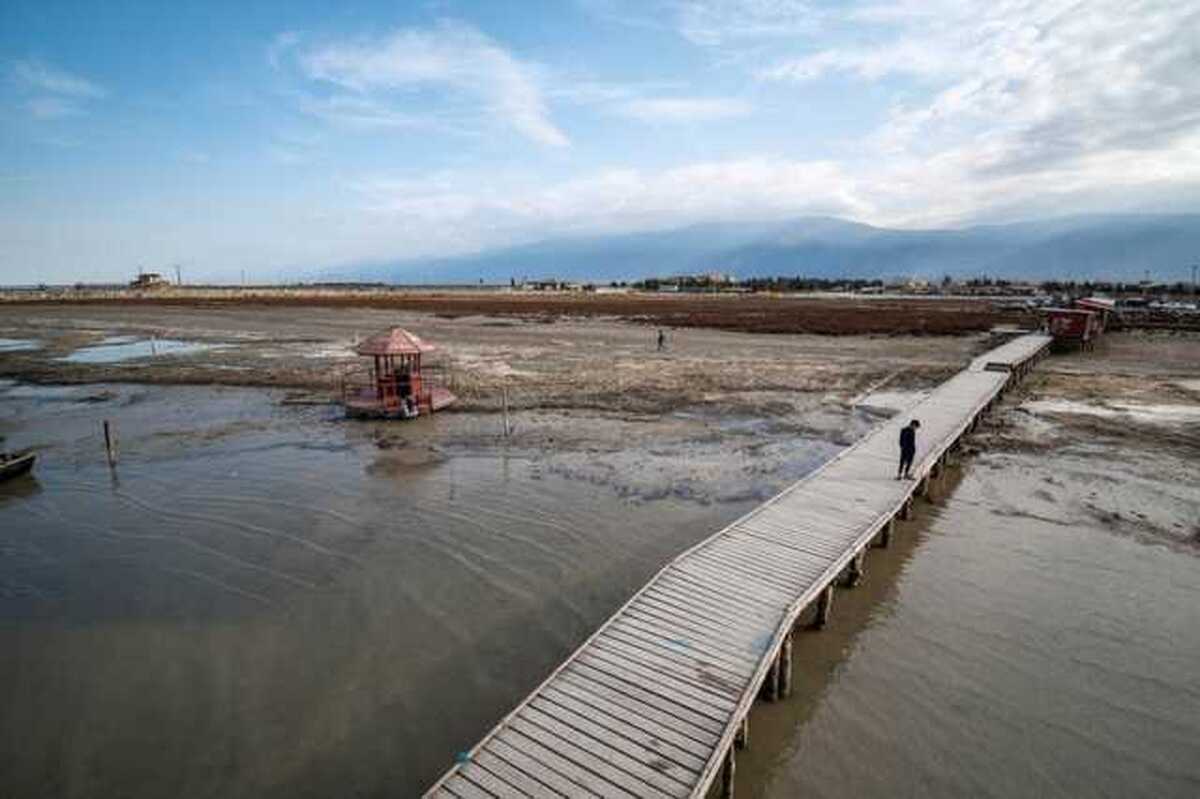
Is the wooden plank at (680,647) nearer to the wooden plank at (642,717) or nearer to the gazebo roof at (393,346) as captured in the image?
the wooden plank at (642,717)

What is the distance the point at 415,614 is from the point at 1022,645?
32.2 ft

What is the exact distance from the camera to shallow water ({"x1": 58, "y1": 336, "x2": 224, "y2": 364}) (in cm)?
4078

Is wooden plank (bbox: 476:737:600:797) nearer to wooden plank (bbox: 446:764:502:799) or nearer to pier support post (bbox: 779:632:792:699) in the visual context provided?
wooden plank (bbox: 446:764:502:799)

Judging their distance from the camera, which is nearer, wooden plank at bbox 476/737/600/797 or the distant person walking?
wooden plank at bbox 476/737/600/797

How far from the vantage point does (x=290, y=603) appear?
11375 millimetres

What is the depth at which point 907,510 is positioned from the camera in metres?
15.6

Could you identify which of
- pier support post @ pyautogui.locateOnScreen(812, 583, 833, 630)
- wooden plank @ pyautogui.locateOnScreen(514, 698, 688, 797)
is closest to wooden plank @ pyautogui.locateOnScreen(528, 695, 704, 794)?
wooden plank @ pyautogui.locateOnScreen(514, 698, 688, 797)

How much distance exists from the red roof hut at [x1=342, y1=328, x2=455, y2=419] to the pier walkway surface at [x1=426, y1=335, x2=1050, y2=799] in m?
15.4

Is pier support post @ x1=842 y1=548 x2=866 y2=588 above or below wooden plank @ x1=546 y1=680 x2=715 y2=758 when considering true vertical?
below

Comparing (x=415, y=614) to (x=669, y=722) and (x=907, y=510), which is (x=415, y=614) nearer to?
(x=669, y=722)

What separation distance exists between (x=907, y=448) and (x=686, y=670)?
9327 mm

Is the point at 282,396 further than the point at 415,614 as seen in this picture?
Yes

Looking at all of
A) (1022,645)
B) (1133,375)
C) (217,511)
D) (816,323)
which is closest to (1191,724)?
(1022,645)

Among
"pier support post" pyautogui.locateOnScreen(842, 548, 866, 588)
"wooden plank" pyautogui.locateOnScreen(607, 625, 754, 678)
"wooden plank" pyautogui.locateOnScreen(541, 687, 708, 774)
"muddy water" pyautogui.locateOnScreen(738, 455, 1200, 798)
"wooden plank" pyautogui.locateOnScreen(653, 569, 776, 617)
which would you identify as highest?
"wooden plank" pyautogui.locateOnScreen(653, 569, 776, 617)
